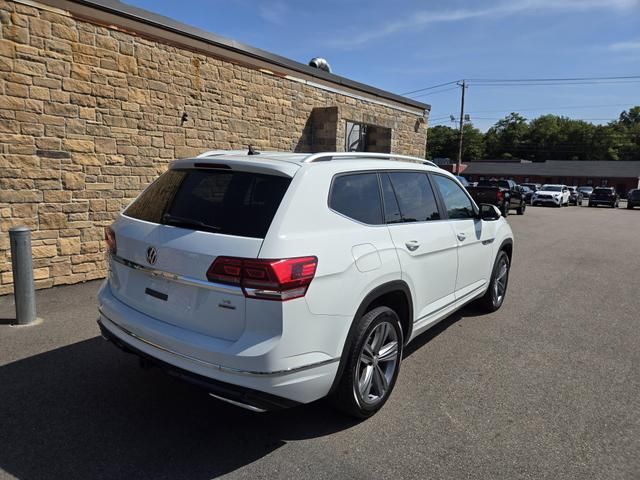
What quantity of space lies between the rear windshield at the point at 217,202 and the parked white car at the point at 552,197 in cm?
3551

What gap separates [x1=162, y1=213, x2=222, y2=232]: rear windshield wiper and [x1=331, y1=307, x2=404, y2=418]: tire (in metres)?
1.12

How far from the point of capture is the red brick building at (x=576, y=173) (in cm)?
6668

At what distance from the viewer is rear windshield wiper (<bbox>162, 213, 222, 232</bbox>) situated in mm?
2798

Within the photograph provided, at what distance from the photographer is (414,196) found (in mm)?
Answer: 3977

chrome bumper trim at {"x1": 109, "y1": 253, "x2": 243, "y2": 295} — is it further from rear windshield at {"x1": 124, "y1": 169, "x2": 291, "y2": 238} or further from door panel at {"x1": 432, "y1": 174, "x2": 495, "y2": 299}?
door panel at {"x1": 432, "y1": 174, "x2": 495, "y2": 299}

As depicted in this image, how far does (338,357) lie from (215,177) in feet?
4.73

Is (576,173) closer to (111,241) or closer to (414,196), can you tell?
(414,196)

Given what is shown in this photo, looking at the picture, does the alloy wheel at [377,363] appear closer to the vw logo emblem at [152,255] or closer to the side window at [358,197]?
the side window at [358,197]

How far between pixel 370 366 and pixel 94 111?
18.6 feet

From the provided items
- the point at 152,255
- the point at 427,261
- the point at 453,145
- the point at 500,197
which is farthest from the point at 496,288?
the point at 453,145

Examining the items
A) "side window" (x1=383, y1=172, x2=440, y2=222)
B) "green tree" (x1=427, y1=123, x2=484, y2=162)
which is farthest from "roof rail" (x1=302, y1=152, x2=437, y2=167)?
"green tree" (x1=427, y1=123, x2=484, y2=162)

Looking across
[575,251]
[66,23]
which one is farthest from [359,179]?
[575,251]

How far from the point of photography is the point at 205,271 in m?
2.64

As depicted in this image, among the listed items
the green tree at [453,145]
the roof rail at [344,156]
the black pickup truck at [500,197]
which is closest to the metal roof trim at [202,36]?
the roof rail at [344,156]
